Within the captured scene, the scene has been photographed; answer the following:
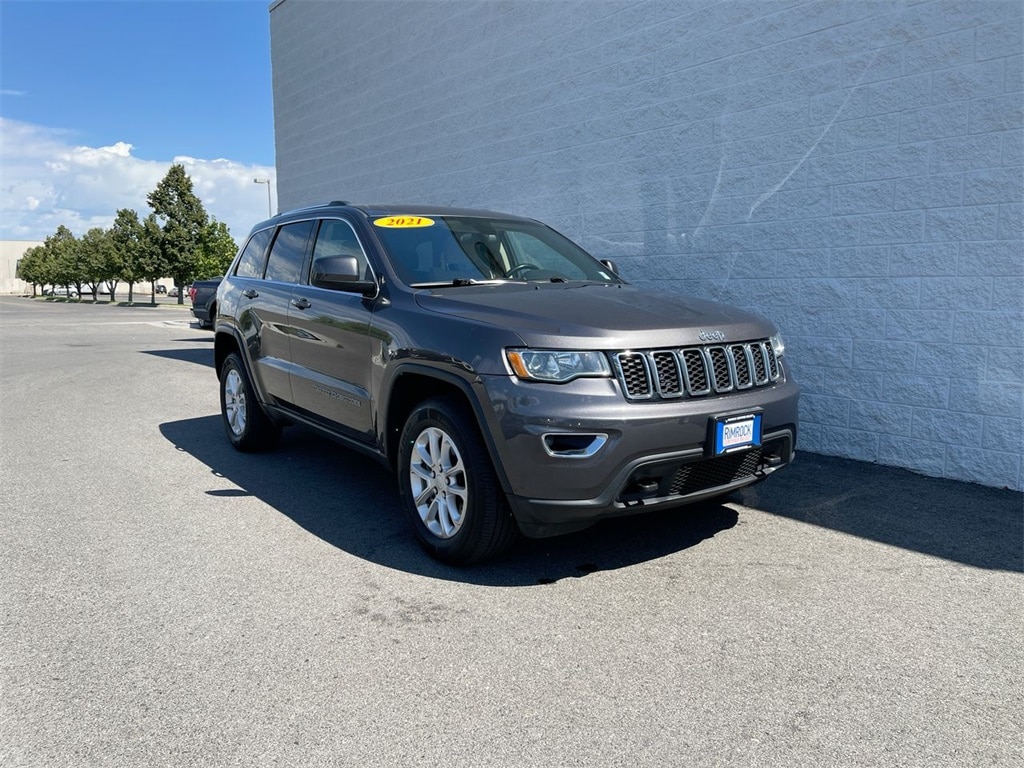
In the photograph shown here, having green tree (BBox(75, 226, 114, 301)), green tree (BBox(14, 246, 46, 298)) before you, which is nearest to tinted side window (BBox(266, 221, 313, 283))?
green tree (BBox(75, 226, 114, 301))

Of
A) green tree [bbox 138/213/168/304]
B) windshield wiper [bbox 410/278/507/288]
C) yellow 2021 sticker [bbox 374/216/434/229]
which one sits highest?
green tree [bbox 138/213/168/304]

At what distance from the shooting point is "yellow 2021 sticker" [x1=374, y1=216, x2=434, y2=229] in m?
5.00

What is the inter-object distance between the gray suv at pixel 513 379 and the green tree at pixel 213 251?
47.9m

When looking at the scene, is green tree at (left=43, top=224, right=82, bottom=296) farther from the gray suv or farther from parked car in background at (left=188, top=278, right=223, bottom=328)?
the gray suv

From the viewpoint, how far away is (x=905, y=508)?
516 centimetres

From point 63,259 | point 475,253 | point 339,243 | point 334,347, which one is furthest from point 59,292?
point 475,253

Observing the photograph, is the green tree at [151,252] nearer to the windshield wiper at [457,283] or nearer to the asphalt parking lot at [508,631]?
the asphalt parking lot at [508,631]

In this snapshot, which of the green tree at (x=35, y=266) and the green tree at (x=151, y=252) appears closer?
the green tree at (x=151, y=252)

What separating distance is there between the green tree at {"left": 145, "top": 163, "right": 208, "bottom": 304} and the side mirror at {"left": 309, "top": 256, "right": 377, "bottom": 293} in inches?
1956

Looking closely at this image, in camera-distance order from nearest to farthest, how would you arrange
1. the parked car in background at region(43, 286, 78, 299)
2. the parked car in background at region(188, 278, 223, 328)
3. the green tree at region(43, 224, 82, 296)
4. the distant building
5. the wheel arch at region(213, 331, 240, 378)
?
the wheel arch at region(213, 331, 240, 378)
the parked car in background at region(188, 278, 223, 328)
the green tree at region(43, 224, 82, 296)
the parked car in background at region(43, 286, 78, 299)
the distant building

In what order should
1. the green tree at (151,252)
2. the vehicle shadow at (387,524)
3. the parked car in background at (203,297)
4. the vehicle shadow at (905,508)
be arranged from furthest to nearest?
1. the green tree at (151,252)
2. the parked car in background at (203,297)
3. the vehicle shadow at (905,508)
4. the vehicle shadow at (387,524)

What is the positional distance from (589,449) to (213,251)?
52762 mm

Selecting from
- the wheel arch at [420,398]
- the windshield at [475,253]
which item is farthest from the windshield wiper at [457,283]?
the wheel arch at [420,398]

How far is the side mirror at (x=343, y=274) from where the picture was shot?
14.7 feet
